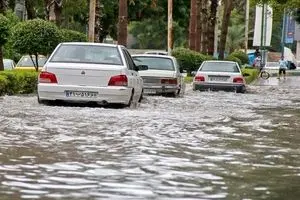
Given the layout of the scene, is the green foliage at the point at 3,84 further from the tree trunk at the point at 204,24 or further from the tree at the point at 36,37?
the tree trunk at the point at 204,24

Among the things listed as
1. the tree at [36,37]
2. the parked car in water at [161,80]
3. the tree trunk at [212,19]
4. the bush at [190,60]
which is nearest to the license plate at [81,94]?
the parked car in water at [161,80]

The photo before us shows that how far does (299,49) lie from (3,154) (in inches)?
3787

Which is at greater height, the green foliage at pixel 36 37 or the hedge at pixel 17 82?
the green foliage at pixel 36 37

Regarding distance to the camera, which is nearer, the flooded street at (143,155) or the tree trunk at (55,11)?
the flooded street at (143,155)

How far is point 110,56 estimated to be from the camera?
15.4 meters

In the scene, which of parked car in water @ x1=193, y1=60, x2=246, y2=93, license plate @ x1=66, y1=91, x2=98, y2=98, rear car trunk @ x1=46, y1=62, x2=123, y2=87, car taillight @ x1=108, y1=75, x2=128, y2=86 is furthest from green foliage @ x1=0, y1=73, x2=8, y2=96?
parked car in water @ x1=193, y1=60, x2=246, y2=93

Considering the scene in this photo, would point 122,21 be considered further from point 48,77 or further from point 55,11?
point 48,77

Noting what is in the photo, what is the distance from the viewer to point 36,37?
23359 mm

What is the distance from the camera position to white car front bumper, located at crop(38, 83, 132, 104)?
48.1 ft

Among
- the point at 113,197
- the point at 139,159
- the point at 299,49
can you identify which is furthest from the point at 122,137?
the point at 299,49

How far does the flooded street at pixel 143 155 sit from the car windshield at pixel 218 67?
487 inches

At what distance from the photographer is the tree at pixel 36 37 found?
23.3 meters

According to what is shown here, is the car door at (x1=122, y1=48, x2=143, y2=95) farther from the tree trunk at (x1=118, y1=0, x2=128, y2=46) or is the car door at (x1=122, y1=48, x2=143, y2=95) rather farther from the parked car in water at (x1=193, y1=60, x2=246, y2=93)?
the tree trunk at (x1=118, y1=0, x2=128, y2=46)

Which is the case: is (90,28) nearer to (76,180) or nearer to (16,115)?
(16,115)
